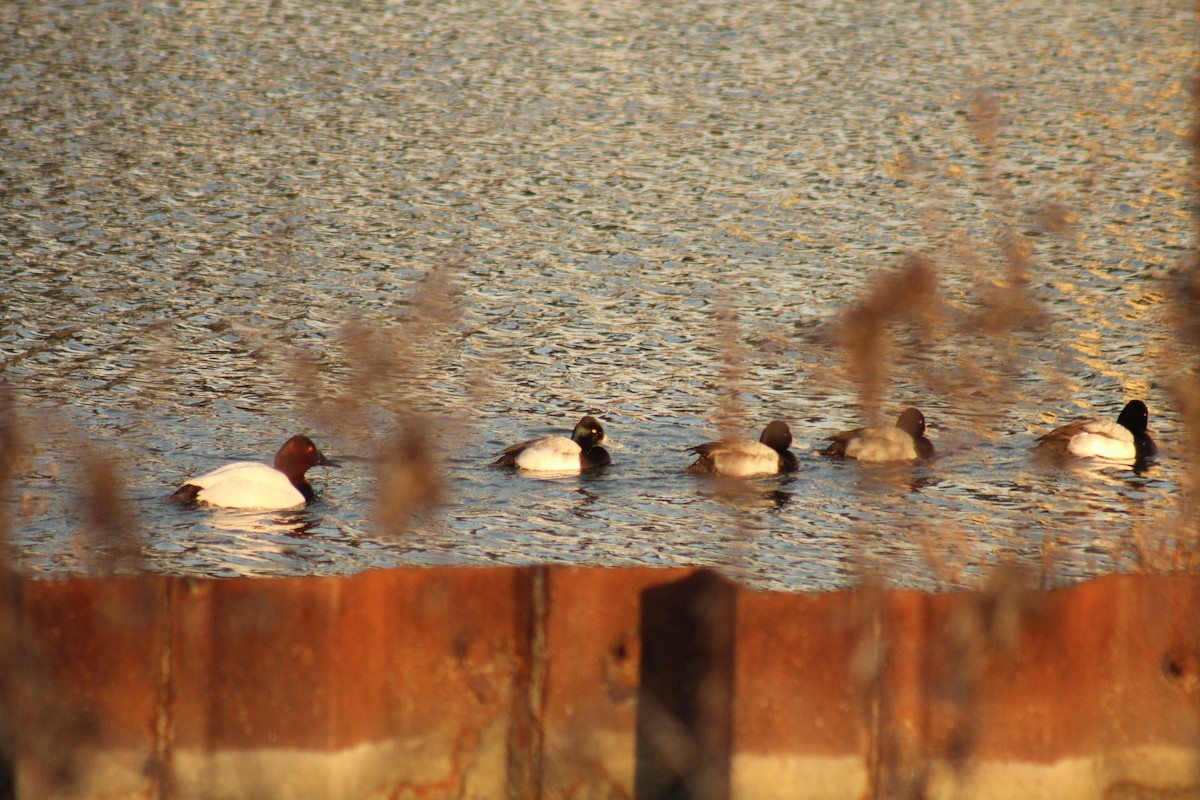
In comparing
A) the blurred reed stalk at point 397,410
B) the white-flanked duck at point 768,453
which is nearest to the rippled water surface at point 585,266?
the blurred reed stalk at point 397,410

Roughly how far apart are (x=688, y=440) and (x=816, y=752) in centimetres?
709

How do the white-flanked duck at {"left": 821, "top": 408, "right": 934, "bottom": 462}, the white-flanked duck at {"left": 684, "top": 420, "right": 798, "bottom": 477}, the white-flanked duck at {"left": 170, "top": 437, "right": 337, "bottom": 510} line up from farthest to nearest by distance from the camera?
the white-flanked duck at {"left": 821, "top": 408, "right": 934, "bottom": 462}
the white-flanked duck at {"left": 684, "top": 420, "right": 798, "bottom": 477}
the white-flanked duck at {"left": 170, "top": 437, "right": 337, "bottom": 510}

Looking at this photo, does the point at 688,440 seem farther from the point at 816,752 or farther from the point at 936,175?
the point at 936,175

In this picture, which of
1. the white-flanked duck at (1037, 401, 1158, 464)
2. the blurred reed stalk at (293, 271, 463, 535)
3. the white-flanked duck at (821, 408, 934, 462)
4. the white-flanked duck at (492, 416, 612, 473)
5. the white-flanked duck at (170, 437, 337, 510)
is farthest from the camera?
the white-flanked duck at (1037, 401, 1158, 464)

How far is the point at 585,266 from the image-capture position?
692 inches

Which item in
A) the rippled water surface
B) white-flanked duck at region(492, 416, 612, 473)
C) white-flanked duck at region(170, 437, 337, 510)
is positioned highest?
the rippled water surface

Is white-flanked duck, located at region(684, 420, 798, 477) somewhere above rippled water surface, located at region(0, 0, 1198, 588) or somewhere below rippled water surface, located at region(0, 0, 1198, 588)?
below

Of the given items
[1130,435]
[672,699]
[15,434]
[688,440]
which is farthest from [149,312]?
[672,699]

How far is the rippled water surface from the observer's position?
9.88 metres

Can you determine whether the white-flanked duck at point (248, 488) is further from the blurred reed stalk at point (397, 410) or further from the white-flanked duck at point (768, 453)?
the blurred reed stalk at point (397, 410)

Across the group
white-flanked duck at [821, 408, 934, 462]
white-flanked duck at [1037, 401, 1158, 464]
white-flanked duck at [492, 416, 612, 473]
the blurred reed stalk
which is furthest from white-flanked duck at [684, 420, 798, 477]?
the blurred reed stalk

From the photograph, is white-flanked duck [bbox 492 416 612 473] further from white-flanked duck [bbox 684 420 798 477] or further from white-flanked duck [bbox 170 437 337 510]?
white-flanked duck [bbox 170 437 337 510]

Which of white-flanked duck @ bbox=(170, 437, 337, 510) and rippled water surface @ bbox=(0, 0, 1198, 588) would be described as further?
white-flanked duck @ bbox=(170, 437, 337, 510)

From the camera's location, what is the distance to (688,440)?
41.4 ft
